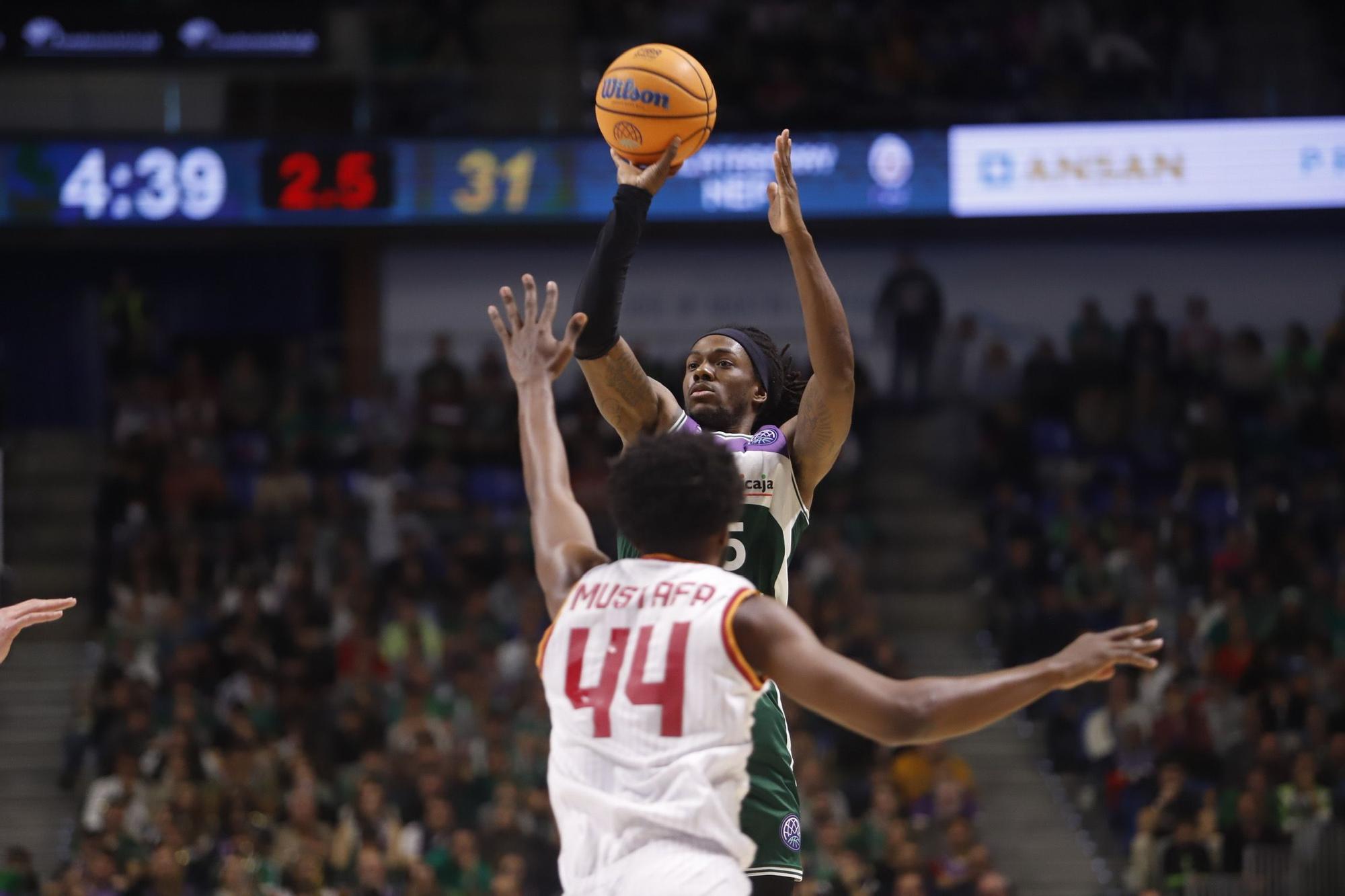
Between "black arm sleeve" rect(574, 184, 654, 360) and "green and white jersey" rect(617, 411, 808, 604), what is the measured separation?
0.43m

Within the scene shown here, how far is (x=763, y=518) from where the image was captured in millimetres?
5332

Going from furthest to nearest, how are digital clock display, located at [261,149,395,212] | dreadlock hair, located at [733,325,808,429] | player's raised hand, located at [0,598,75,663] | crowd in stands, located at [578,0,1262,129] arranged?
1. crowd in stands, located at [578,0,1262,129]
2. digital clock display, located at [261,149,395,212]
3. dreadlock hair, located at [733,325,808,429]
4. player's raised hand, located at [0,598,75,663]

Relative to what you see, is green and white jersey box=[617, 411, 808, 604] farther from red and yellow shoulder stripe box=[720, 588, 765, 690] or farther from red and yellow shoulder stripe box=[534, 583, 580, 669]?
red and yellow shoulder stripe box=[720, 588, 765, 690]

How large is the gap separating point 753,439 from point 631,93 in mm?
1161

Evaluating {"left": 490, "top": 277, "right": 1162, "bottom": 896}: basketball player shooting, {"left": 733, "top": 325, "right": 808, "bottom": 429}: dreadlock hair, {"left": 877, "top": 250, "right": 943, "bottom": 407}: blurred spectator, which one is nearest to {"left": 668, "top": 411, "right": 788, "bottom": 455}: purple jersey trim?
{"left": 733, "top": 325, "right": 808, "bottom": 429}: dreadlock hair

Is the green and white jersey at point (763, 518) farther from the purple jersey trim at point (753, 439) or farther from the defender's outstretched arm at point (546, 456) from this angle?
the defender's outstretched arm at point (546, 456)

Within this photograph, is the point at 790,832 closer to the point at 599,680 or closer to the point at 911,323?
the point at 599,680

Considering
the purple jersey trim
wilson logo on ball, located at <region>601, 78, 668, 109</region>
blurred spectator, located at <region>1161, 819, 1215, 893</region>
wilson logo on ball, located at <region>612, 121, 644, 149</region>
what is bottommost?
blurred spectator, located at <region>1161, 819, 1215, 893</region>

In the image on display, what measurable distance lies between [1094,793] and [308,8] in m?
10.5

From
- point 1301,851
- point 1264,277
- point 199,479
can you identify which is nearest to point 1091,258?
point 1264,277

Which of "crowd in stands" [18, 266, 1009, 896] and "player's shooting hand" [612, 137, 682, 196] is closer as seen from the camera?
"player's shooting hand" [612, 137, 682, 196]

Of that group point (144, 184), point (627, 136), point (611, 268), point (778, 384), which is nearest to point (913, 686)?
point (611, 268)

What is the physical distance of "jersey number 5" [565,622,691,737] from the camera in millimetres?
3600

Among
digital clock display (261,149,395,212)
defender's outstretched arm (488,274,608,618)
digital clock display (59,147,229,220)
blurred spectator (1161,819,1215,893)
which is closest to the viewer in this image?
defender's outstretched arm (488,274,608,618)
